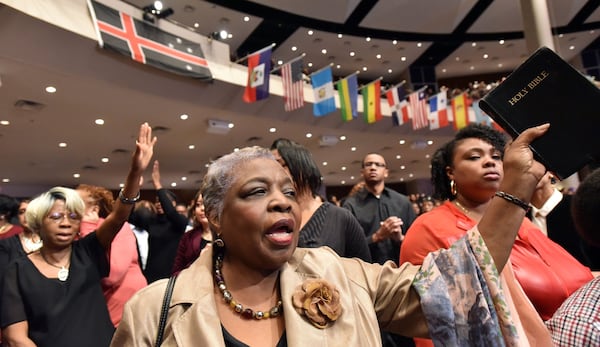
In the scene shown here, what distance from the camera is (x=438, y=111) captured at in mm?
13695

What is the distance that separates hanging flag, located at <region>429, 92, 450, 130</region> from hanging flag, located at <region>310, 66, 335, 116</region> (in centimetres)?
442

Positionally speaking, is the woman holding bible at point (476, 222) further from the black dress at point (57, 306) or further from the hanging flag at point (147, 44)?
the hanging flag at point (147, 44)

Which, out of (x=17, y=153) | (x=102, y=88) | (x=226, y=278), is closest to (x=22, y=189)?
(x=17, y=153)

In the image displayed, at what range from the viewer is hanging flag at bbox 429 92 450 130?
535 inches

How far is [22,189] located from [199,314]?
18.1 metres

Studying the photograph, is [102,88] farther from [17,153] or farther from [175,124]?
[17,153]

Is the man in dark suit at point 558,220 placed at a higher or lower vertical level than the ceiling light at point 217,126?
lower

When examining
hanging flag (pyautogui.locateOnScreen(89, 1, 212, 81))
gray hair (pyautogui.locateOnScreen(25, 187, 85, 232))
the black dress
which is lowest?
the black dress

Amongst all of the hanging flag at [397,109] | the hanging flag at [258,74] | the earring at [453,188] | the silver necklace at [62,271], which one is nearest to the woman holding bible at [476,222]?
the earring at [453,188]

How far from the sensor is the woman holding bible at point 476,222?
1700 mm

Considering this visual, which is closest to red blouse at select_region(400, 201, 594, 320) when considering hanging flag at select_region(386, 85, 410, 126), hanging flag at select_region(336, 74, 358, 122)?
hanging flag at select_region(336, 74, 358, 122)

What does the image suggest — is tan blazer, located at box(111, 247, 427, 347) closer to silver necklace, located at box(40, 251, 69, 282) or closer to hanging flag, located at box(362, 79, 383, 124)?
silver necklace, located at box(40, 251, 69, 282)

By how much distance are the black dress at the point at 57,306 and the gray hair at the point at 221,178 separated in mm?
1172

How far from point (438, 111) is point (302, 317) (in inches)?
528
